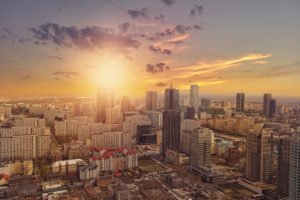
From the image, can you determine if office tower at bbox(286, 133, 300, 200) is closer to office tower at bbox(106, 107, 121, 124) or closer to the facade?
the facade

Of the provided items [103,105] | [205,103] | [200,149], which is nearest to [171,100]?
[205,103]

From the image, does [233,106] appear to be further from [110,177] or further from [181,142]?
[110,177]

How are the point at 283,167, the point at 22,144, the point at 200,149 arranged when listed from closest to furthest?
1. the point at 283,167
2. the point at 200,149
3. the point at 22,144

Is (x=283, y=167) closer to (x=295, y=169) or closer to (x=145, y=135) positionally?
(x=295, y=169)

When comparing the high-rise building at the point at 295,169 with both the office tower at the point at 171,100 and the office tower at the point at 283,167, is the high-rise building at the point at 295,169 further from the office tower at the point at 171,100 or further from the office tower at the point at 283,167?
the office tower at the point at 171,100

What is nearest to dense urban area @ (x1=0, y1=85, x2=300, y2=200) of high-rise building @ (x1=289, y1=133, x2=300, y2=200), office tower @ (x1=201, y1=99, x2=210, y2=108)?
high-rise building @ (x1=289, y1=133, x2=300, y2=200)

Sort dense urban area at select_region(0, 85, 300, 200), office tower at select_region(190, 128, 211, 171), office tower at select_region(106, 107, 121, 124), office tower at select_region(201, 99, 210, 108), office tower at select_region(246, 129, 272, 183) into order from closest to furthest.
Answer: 1. dense urban area at select_region(0, 85, 300, 200)
2. office tower at select_region(246, 129, 272, 183)
3. office tower at select_region(190, 128, 211, 171)
4. office tower at select_region(201, 99, 210, 108)
5. office tower at select_region(106, 107, 121, 124)

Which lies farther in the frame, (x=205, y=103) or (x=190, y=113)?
(x=190, y=113)

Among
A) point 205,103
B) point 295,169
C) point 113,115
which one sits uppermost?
point 205,103

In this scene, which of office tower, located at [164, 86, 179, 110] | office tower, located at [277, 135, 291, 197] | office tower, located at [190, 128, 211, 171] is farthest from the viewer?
office tower, located at [164, 86, 179, 110]
